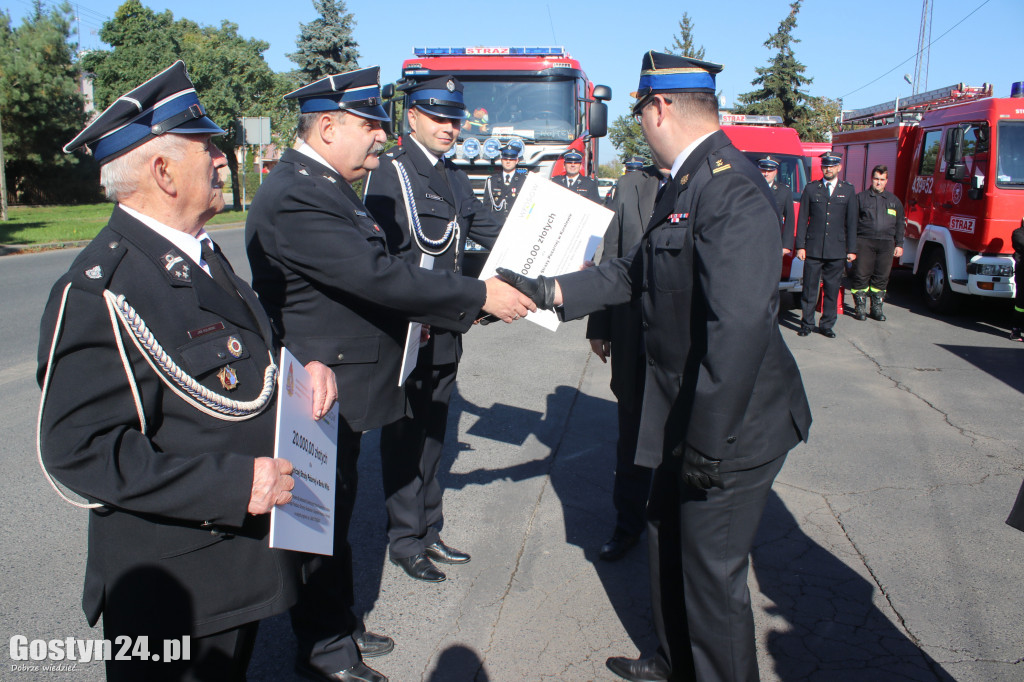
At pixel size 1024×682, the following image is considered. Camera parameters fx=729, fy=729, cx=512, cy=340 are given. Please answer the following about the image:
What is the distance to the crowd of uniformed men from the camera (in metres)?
1.66

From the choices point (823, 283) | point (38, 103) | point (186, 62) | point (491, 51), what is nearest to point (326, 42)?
point (186, 62)

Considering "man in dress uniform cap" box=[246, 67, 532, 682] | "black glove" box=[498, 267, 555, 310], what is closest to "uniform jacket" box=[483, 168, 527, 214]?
"black glove" box=[498, 267, 555, 310]

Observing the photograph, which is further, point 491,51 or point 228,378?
point 491,51

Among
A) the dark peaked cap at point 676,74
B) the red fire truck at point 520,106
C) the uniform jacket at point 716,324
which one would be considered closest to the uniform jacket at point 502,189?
the red fire truck at point 520,106

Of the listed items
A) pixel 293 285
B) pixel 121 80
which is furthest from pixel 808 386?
pixel 121 80

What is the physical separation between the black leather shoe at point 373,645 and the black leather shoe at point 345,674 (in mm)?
161

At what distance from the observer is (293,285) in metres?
2.60

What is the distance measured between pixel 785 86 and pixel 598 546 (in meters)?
39.9

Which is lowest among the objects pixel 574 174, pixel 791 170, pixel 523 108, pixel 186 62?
pixel 574 174

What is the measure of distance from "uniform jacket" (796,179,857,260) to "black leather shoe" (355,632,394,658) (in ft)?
27.8

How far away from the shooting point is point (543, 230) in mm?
3150

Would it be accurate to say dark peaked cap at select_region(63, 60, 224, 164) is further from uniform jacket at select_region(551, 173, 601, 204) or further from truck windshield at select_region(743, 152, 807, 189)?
truck windshield at select_region(743, 152, 807, 189)

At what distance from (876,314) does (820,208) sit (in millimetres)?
2011

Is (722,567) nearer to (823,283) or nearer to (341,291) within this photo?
(341,291)
